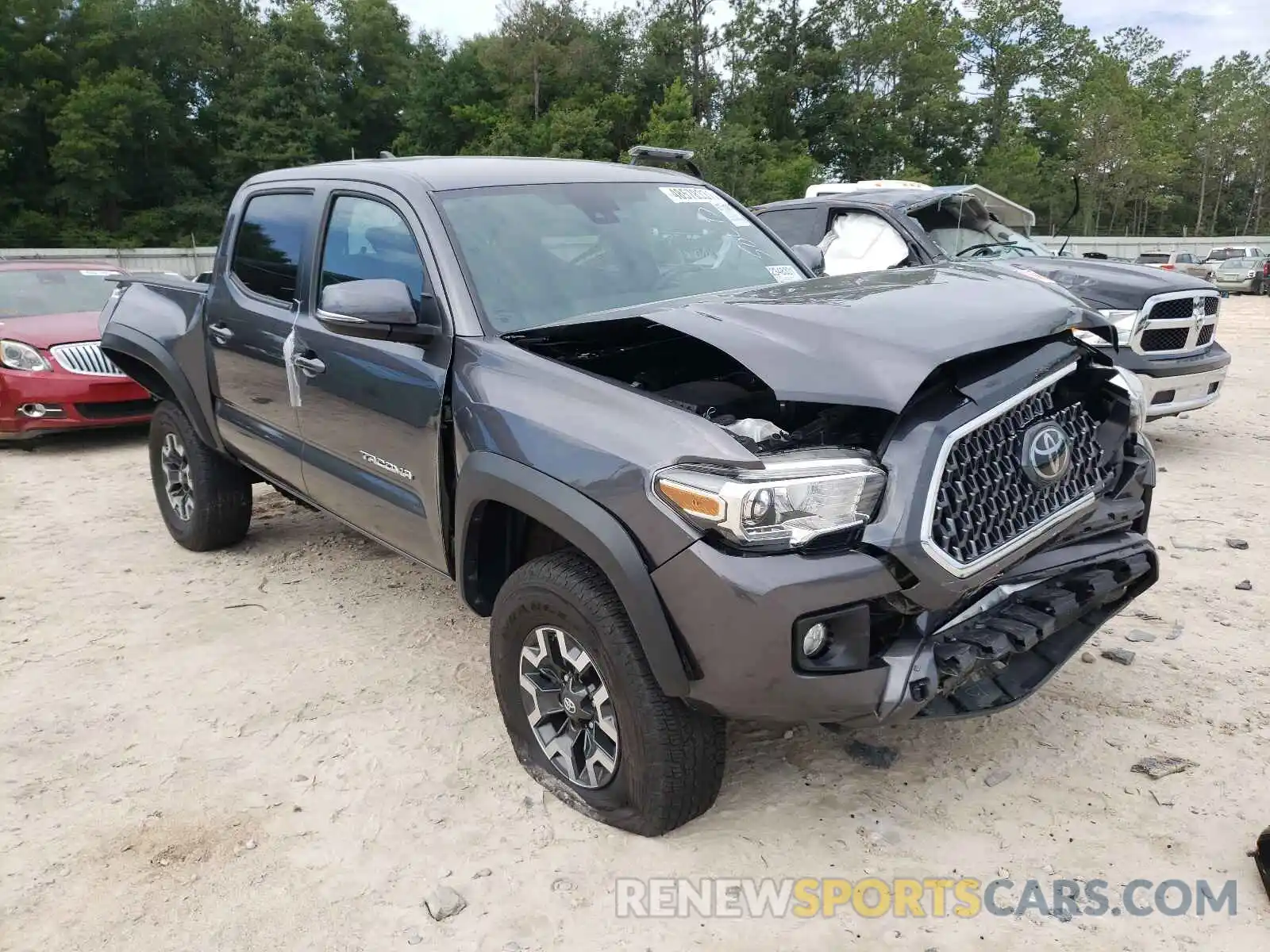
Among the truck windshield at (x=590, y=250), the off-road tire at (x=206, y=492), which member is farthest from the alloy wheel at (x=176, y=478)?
the truck windshield at (x=590, y=250)

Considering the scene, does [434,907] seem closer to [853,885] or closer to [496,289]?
[853,885]

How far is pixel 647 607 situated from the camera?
2379mm

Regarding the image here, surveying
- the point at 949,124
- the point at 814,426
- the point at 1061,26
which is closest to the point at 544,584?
the point at 814,426

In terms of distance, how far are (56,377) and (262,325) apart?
481 cm

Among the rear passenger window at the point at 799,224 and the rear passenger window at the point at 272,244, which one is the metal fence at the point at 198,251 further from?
the rear passenger window at the point at 272,244

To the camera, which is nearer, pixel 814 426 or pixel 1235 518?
pixel 814 426

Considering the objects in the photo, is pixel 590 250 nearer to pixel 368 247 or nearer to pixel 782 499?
pixel 368 247

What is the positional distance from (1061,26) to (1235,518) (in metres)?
69.6

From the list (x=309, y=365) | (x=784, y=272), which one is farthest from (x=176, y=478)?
(x=784, y=272)

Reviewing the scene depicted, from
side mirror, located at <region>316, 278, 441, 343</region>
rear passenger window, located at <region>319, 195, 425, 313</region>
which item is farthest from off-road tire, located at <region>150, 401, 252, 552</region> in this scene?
side mirror, located at <region>316, 278, 441, 343</region>

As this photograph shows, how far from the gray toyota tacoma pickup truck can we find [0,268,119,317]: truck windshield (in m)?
5.99

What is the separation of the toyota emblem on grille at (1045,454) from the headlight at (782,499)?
0.51 metres

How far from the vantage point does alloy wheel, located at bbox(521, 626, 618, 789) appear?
8.87 ft

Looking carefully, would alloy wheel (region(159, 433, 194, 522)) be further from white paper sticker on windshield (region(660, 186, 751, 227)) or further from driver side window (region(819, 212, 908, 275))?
driver side window (region(819, 212, 908, 275))
